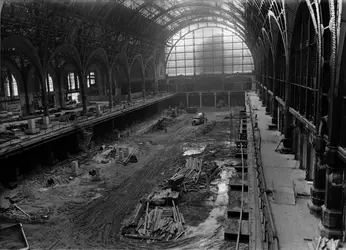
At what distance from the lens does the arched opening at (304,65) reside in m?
12.3

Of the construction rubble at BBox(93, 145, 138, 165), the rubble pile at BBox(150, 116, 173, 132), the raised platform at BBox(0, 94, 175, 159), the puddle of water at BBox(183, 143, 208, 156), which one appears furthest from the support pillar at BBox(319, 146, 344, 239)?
the rubble pile at BBox(150, 116, 173, 132)

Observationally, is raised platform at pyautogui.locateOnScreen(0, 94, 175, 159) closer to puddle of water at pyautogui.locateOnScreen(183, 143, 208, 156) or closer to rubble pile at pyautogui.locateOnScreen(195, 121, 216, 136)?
puddle of water at pyautogui.locateOnScreen(183, 143, 208, 156)

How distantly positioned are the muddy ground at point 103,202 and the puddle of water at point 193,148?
1079mm

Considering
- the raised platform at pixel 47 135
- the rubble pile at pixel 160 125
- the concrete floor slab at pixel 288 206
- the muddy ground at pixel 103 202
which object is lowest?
the muddy ground at pixel 103 202

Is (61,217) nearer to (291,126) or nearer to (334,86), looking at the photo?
(291,126)

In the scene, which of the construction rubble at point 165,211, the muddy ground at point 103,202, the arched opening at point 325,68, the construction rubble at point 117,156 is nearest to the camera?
the arched opening at point 325,68

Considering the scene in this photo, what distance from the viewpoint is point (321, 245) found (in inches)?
297

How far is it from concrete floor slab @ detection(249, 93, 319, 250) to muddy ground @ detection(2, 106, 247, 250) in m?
3.52

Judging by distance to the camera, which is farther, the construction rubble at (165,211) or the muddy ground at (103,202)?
the construction rubble at (165,211)

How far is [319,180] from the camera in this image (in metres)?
9.29

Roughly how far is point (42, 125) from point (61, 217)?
41.0ft

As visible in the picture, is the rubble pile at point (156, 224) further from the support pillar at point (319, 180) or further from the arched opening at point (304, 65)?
the arched opening at point (304, 65)

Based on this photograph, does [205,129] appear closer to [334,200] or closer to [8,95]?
[8,95]

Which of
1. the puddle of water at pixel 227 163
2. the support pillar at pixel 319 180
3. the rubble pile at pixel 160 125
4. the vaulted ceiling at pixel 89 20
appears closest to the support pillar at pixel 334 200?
the support pillar at pixel 319 180
